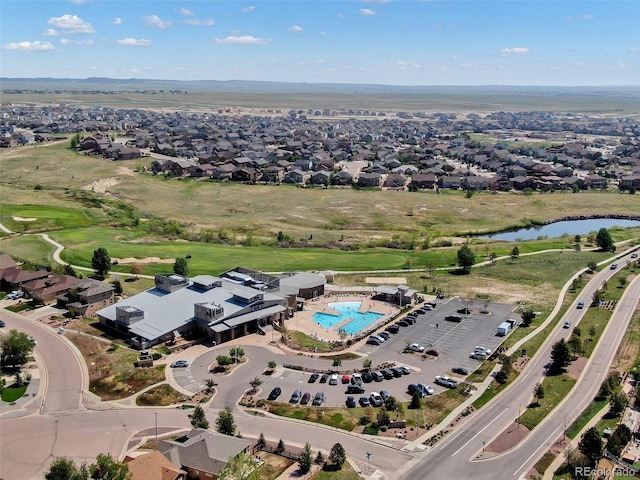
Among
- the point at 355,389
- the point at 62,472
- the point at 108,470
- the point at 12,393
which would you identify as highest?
the point at 62,472

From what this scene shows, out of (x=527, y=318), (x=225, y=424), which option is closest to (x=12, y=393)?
(x=225, y=424)

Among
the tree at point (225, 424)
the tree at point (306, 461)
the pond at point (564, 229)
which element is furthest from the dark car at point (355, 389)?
the pond at point (564, 229)

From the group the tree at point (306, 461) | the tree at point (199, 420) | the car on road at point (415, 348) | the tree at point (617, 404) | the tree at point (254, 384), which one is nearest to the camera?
the tree at point (306, 461)

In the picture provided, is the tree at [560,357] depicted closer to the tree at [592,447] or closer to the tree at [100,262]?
the tree at [592,447]

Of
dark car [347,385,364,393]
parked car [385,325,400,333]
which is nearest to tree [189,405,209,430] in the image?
dark car [347,385,364,393]

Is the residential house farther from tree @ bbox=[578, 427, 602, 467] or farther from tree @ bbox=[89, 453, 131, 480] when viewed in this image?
tree @ bbox=[578, 427, 602, 467]

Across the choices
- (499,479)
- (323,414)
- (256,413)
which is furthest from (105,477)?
(499,479)

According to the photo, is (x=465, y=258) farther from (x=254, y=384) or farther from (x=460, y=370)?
(x=254, y=384)
